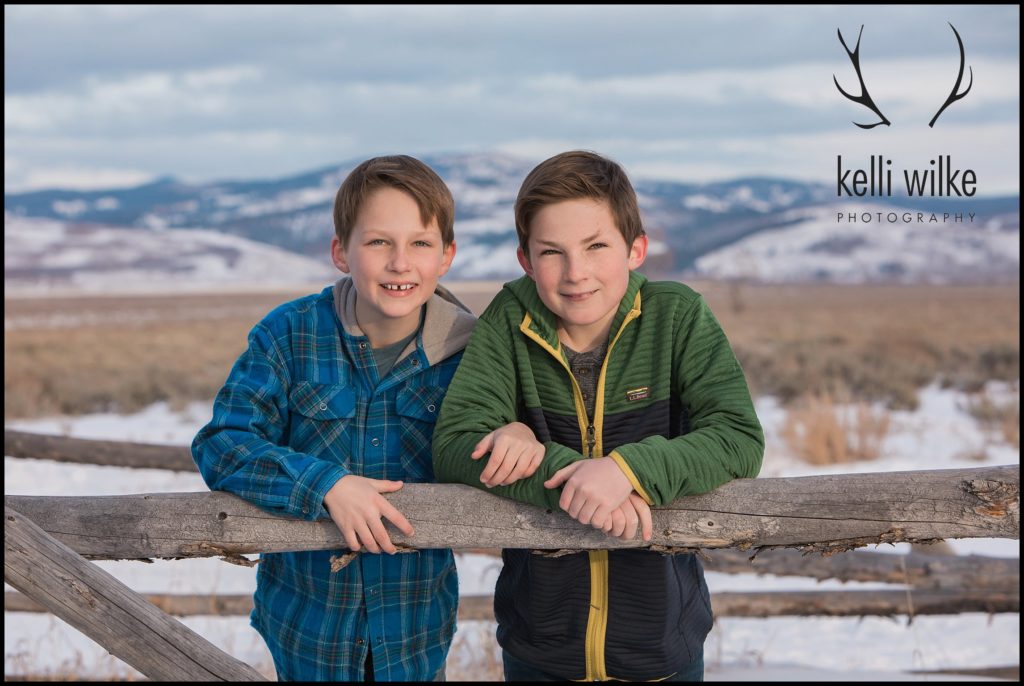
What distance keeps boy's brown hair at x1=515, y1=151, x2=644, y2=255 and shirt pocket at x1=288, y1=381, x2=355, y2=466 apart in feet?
1.89

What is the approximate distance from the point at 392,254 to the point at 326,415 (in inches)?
16.3

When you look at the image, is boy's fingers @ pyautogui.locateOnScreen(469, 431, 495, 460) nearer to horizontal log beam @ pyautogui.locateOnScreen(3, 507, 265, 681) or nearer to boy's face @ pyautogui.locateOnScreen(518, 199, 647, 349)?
boy's face @ pyautogui.locateOnScreen(518, 199, 647, 349)

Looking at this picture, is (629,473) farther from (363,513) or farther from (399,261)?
(399,261)

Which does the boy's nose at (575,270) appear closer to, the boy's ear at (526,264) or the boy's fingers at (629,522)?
the boy's ear at (526,264)

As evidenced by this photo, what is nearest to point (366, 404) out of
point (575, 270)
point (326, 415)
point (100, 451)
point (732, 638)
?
point (326, 415)

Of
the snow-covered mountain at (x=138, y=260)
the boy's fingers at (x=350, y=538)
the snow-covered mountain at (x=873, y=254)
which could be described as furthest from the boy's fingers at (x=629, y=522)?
the snow-covered mountain at (x=873, y=254)

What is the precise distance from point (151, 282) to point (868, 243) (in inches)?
3613

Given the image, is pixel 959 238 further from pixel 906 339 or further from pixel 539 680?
pixel 539 680

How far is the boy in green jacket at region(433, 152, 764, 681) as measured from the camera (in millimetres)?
2121

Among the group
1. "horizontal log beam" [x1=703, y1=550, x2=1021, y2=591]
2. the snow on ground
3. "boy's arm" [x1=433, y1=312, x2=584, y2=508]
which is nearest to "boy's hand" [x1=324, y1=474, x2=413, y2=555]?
"boy's arm" [x1=433, y1=312, x2=584, y2=508]

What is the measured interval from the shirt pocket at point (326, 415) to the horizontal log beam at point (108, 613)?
0.52 m

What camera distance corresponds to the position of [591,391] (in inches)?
87.4

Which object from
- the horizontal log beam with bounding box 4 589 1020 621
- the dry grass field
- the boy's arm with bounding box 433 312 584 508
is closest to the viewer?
the boy's arm with bounding box 433 312 584 508

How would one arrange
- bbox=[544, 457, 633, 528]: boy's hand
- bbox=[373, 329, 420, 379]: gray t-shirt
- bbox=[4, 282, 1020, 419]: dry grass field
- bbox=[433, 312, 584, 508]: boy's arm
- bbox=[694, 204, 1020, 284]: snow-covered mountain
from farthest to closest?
bbox=[694, 204, 1020, 284]: snow-covered mountain
bbox=[4, 282, 1020, 419]: dry grass field
bbox=[373, 329, 420, 379]: gray t-shirt
bbox=[433, 312, 584, 508]: boy's arm
bbox=[544, 457, 633, 528]: boy's hand
